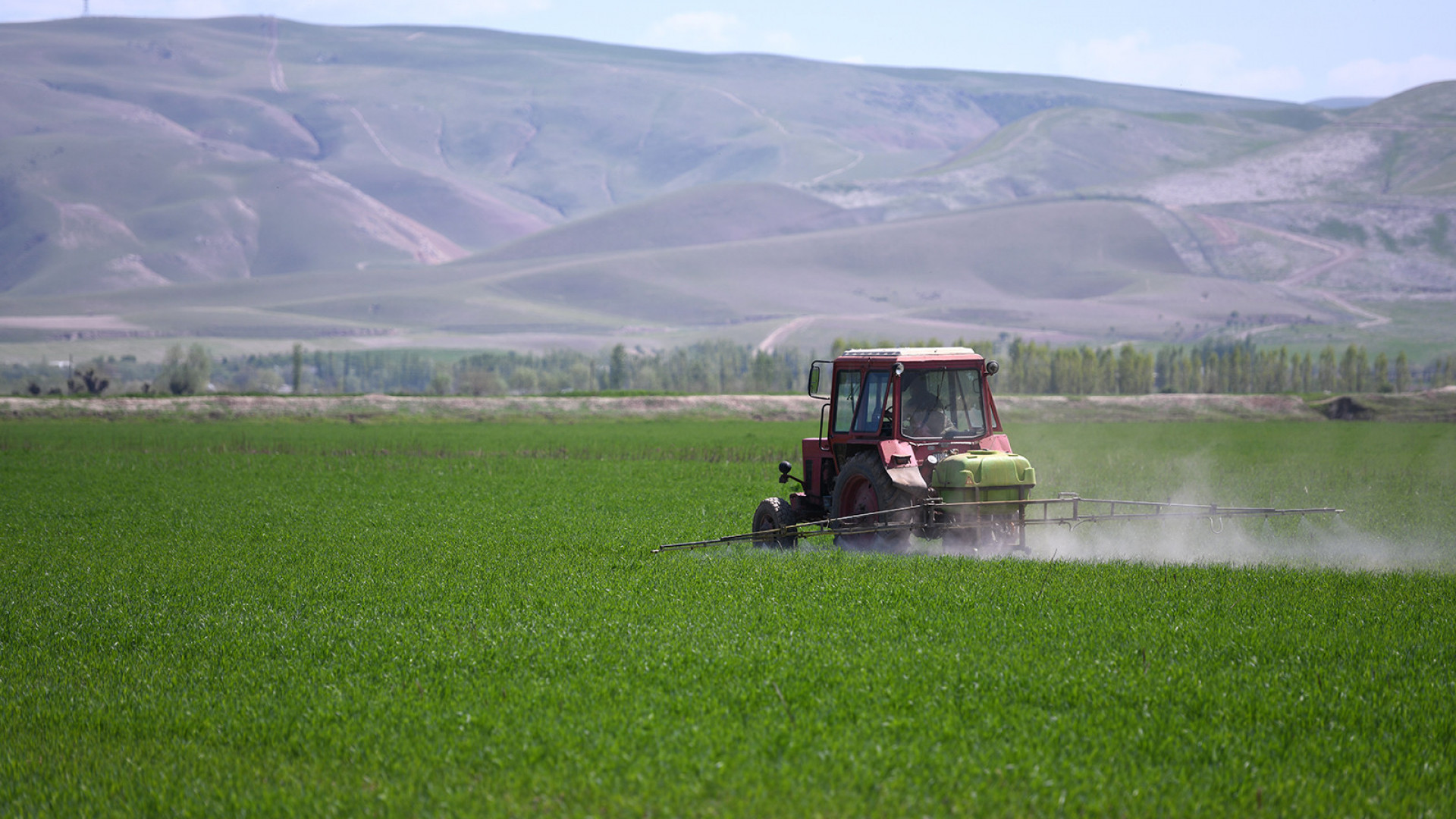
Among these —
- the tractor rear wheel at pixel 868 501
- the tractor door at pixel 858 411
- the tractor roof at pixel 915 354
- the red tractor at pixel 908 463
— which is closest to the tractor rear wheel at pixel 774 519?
the red tractor at pixel 908 463

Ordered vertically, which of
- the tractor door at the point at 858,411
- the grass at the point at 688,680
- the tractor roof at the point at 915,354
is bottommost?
the grass at the point at 688,680

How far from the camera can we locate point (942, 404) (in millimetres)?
18547

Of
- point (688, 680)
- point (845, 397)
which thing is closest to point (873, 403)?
point (845, 397)

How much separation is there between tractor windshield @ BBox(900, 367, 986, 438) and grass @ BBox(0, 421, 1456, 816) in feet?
8.46

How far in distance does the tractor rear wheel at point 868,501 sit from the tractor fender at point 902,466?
4.4 inches

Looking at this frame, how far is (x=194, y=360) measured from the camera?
11538 cm

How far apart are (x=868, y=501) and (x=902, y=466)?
0.80m

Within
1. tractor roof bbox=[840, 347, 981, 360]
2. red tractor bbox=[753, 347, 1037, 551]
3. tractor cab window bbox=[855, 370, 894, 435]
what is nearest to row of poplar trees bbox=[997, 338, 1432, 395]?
red tractor bbox=[753, 347, 1037, 551]

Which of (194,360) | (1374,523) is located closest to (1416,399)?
(1374,523)

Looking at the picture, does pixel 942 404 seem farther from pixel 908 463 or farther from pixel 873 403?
pixel 908 463

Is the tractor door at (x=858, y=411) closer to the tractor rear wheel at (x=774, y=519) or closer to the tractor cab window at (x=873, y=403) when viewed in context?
the tractor cab window at (x=873, y=403)

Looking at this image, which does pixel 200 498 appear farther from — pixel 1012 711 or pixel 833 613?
pixel 1012 711

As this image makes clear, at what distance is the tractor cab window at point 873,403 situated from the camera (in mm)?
18375

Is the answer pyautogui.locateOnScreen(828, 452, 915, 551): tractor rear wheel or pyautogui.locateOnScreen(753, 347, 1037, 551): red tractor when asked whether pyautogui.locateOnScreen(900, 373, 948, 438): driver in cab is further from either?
Result: pyautogui.locateOnScreen(828, 452, 915, 551): tractor rear wheel
